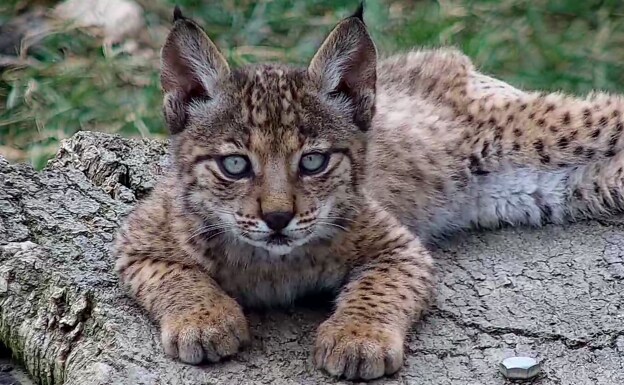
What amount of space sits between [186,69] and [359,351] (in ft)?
3.44

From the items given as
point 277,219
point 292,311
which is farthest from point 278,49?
point 277,219

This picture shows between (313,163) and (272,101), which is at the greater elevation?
(272,101)

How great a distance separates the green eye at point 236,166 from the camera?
357cm

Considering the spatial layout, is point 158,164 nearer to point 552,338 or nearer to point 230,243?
point 230,243

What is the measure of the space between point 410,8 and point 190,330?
4284mm

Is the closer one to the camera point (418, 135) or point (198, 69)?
point (198, 69)

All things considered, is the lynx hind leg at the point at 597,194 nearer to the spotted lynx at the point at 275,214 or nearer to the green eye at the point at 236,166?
the spotted lynx at the point at 275,214

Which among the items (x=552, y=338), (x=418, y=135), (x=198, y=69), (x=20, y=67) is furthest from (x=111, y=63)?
(x=552, y=338)

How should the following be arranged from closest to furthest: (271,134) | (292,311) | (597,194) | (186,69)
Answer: (271,134) → (186,69) → (292,311) → (597,194)

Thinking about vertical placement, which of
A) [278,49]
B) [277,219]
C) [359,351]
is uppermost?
[277,219]

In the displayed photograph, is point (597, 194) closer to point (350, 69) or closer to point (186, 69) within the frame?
point (350, 69)

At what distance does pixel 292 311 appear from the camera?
12.8ft

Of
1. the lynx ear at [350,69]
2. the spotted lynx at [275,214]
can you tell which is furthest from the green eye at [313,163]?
the lynx ear at [350,69]

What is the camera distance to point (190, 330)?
352 centimetres
